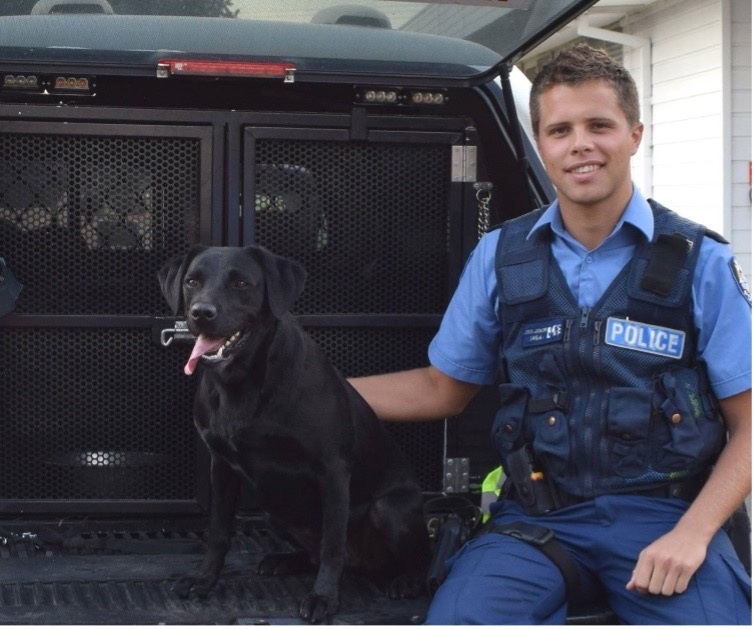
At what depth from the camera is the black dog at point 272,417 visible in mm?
3275

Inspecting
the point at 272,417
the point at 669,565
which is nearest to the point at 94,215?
the point at 272,417

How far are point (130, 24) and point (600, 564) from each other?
193cm

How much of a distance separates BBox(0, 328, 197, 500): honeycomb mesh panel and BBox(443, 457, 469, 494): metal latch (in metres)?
0.78

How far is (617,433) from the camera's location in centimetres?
304

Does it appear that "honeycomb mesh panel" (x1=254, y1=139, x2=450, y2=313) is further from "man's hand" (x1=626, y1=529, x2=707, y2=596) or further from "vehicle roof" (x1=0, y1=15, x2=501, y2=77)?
"man's hand" (x1=626, y1=529, x2=707, y2=596)

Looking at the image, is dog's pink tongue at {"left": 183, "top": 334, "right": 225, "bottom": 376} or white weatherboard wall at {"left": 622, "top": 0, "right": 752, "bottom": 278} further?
white weatherboard wall at {"left": 622, "top": 0, "right": 752, "bottom": 278}

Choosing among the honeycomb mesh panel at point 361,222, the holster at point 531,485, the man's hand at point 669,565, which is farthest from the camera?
the honeycomb mesh panel at point 361,222

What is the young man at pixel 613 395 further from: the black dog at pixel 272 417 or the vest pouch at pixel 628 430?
the black dog at pixel 272 417

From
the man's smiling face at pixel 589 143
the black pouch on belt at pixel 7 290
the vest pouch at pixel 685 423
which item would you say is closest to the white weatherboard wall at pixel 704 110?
the man's smiling face at pixel 589 143

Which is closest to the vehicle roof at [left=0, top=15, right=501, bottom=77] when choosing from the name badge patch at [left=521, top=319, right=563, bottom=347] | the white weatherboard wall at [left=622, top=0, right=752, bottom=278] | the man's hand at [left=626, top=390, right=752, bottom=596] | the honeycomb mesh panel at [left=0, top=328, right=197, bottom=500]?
the honeycomb mesh panel at [left=0, top=328, right=197, bottom=500]

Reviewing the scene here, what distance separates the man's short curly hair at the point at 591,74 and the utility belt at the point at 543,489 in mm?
905

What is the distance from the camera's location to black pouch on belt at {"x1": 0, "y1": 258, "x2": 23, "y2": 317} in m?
3.58

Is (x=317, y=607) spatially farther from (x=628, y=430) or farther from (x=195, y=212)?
(x=195, y=212)

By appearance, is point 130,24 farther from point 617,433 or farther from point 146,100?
point 617,433
